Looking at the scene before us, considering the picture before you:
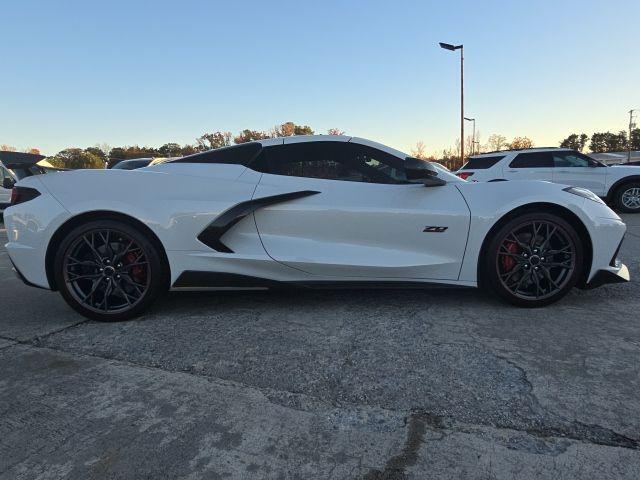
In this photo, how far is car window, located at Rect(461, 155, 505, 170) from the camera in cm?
1057

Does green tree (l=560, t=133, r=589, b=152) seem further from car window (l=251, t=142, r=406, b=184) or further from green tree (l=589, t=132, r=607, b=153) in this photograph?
car window (l=251, t=142, r=406, b=184)

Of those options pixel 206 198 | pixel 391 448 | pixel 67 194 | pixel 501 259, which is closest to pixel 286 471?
pixel 391 448

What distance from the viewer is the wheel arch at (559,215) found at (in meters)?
3.28

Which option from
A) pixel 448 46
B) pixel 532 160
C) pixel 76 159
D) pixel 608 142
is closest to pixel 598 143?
pixel 608 142

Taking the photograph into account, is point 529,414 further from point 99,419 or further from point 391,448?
point 99,419

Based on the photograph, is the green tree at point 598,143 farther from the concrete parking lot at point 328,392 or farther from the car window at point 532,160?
the concrete parking lot at point 328,392

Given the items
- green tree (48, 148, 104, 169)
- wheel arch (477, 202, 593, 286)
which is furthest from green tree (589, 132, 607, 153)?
wheel arch (477, 202, 593, 286)

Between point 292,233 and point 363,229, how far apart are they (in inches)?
20.0

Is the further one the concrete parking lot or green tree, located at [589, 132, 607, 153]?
green tree, located at [589, 132, 607, 153]

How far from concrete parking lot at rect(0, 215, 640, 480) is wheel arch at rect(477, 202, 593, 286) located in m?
0.32

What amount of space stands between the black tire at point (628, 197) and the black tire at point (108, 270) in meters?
11.1

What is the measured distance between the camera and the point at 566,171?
10.5 metres

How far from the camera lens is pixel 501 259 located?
3.29 metres

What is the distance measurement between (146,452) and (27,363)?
4.30 ft
